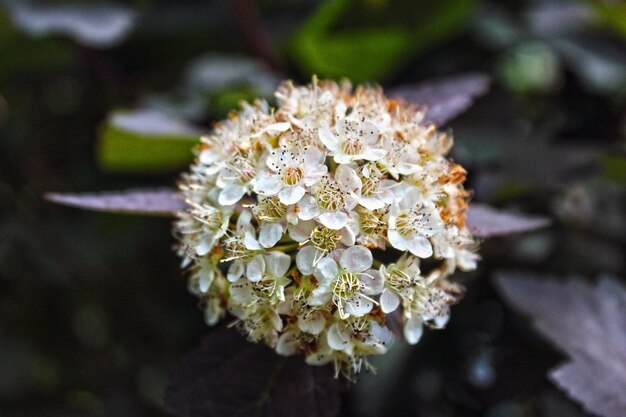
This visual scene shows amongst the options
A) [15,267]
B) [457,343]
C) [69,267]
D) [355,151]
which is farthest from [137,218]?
[355,151]

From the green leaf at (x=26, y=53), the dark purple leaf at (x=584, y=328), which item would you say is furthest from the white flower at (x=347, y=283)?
the green leaf at (x=26, y=53)

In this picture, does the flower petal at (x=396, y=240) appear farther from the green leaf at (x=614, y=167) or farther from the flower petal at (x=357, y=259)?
the green leaf at (x=614, y=167)

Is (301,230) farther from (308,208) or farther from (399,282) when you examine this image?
(399,282)

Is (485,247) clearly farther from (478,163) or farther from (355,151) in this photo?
(355,151)

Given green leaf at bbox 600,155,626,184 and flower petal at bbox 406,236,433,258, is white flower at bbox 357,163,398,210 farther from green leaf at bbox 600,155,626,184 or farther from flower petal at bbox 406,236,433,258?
green leaf at bbox 600,155,626,184

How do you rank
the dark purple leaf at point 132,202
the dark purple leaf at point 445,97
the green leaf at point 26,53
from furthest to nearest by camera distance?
the green leaf at point 26,53 < the dark purple leaf at point 445,97 < the dark purple leaf at point 132,202

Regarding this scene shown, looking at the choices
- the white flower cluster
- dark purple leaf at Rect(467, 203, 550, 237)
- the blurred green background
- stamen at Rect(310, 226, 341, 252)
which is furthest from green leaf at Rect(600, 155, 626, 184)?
stamen at Rect(310, 226, 341, 252)
